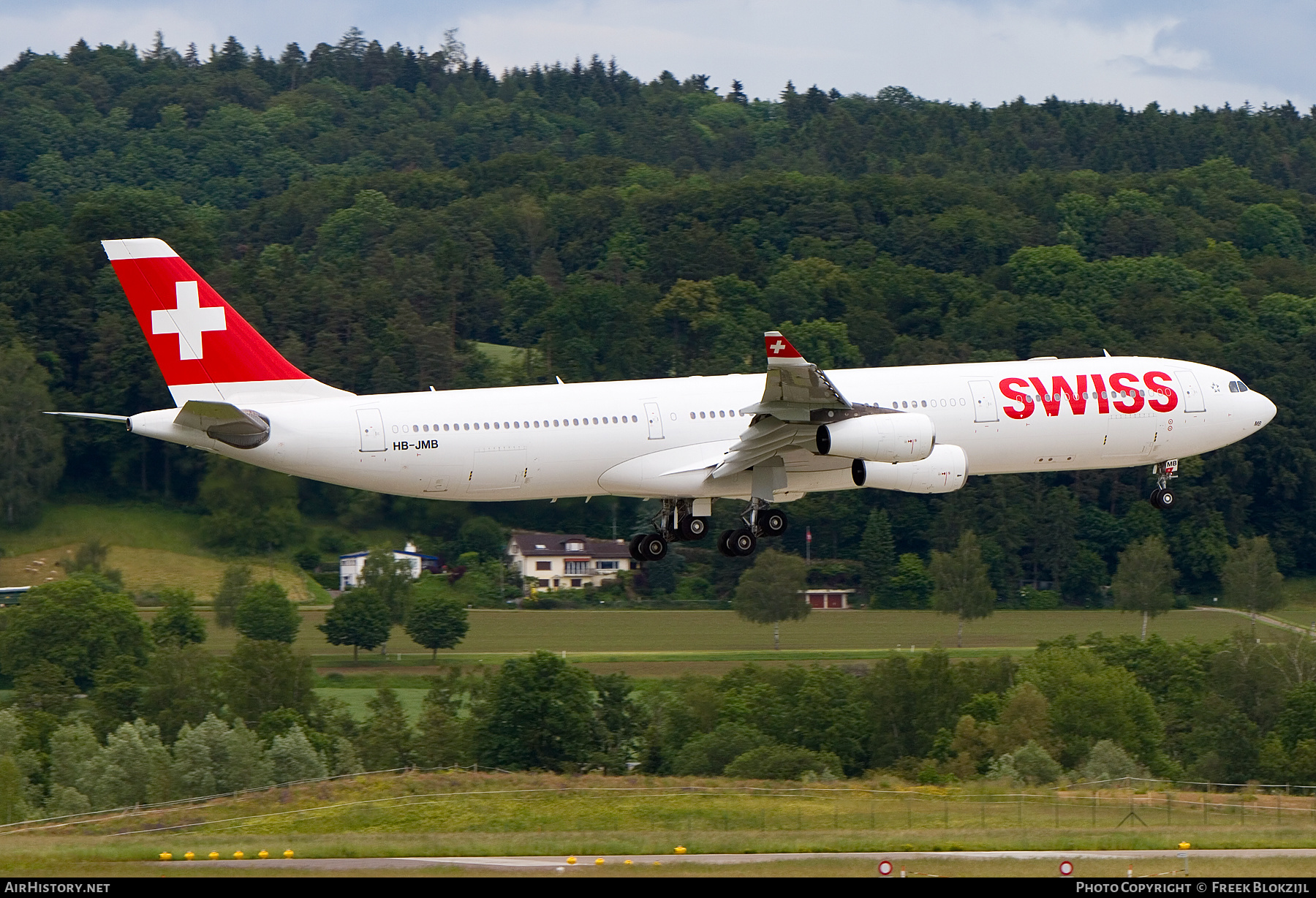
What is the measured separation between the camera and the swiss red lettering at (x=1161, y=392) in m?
55.8

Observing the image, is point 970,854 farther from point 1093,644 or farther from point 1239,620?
point 1239,620

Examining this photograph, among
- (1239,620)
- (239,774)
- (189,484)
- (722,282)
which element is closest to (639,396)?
(239,774)

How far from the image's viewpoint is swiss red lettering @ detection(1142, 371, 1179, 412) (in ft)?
183

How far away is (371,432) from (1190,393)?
992 inches

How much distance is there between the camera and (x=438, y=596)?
103625 mm

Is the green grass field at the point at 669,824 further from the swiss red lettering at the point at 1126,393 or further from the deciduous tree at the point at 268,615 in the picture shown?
the deciduous tree at the point at 268,615

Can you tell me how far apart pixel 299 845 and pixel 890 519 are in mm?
91201

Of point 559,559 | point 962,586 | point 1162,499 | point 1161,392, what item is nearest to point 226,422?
point 1161,392

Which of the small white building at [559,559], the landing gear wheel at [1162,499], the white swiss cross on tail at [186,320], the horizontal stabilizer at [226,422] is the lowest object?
the small white building at [559,559]

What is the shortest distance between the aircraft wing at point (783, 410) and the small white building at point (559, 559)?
177 ft

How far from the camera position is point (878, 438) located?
49188 mm

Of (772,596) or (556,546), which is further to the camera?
(556,546)

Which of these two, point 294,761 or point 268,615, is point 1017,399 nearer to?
point 294,761

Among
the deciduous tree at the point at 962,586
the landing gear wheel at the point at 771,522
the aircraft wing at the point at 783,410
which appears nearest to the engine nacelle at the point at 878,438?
the aircraft wing at the point at 783,410
